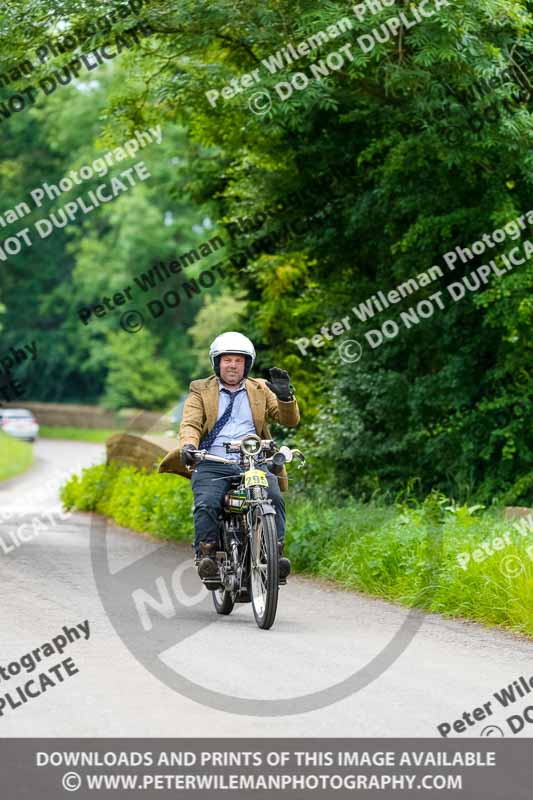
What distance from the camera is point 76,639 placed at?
9.12m

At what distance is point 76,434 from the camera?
66.1 m

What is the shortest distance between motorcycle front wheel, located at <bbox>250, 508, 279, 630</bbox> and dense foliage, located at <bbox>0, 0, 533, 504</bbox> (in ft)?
18.2

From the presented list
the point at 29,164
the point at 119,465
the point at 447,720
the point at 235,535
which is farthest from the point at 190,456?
the point at 29,164

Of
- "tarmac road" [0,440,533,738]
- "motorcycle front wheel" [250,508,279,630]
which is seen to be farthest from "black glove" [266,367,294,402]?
"tarmac road" [0,440,533,738]

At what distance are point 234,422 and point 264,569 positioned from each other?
124cm

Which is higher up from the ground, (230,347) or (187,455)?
(230,347)

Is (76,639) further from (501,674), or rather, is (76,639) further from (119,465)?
(119,465)

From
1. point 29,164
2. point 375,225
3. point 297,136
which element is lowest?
point 375,225

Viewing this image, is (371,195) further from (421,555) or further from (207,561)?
(207,561)

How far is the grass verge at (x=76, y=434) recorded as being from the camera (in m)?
64.1
